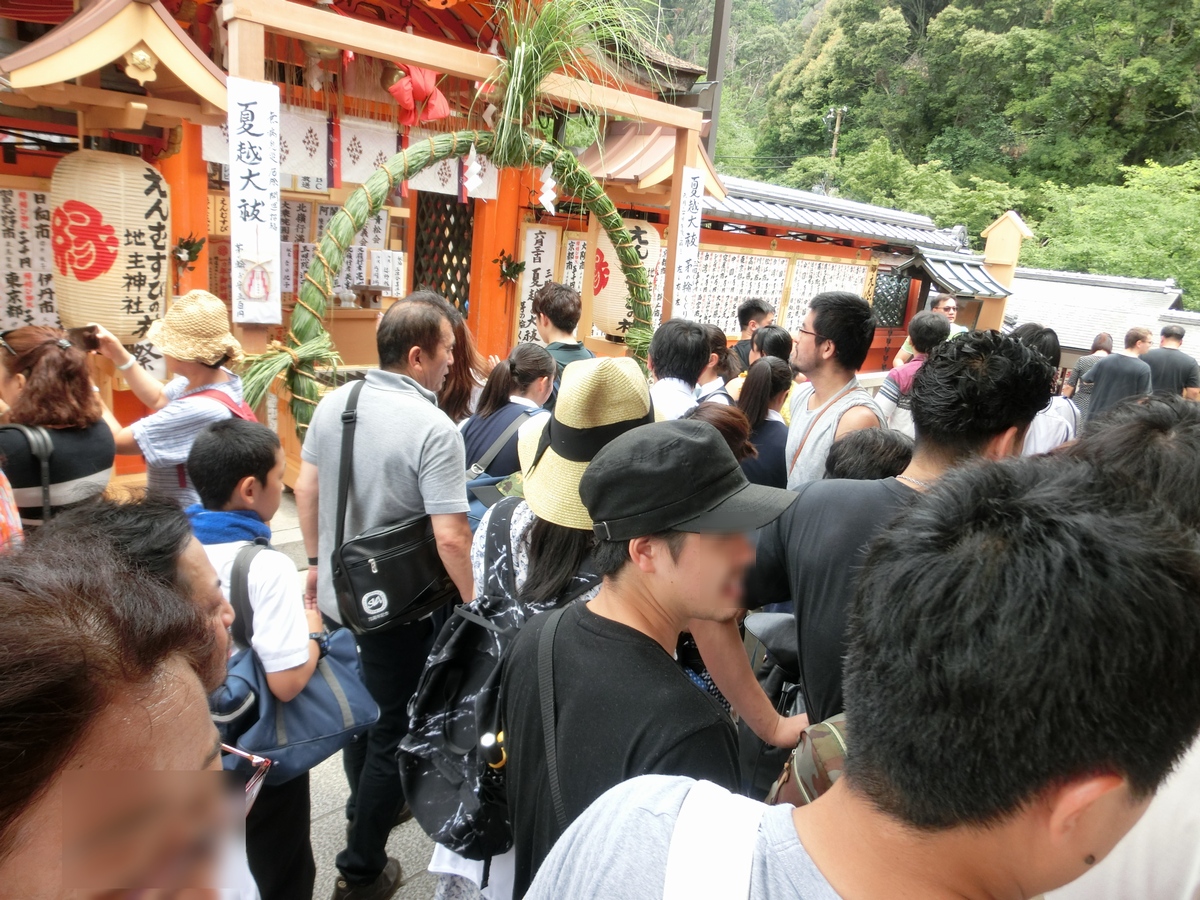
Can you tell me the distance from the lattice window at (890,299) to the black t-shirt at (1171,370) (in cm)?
486

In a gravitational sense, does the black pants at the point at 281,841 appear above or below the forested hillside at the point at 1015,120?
below

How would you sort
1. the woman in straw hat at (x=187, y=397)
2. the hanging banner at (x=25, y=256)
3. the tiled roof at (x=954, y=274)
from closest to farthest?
the woman in straw hat at (x=187, y=397) < the hanging banner at (x=25, y=256) < the tiled roof at (x=954, y=274)

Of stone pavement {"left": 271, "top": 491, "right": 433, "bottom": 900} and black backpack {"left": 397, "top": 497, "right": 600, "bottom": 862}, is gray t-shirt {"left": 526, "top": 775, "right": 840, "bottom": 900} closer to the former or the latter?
black backpack {"left": 397, "top": 497, "right": 600, "bottom": 862}

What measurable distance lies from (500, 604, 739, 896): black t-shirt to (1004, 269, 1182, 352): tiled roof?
18031 millimetres

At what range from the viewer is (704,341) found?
3.98m

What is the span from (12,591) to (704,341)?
3509mm

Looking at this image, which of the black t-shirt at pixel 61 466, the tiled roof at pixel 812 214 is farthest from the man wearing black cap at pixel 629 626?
the tiled roof at pixel 812 214

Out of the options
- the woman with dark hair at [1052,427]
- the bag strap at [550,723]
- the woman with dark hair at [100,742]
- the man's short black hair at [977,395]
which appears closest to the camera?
the woman with dark hair at [100,742]

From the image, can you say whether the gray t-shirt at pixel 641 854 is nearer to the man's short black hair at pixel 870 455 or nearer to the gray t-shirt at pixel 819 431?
the man's short black hair at pixel 870 455

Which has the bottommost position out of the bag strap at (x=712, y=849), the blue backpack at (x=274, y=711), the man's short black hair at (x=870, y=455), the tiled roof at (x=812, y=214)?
the blue backpack at (x=274, y=711)

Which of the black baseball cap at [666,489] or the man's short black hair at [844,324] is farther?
the man's short black hair at [844,324]

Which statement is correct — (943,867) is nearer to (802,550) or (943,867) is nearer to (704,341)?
(802,550)

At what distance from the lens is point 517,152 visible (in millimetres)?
5316

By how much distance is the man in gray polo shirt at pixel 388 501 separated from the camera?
255 cm
